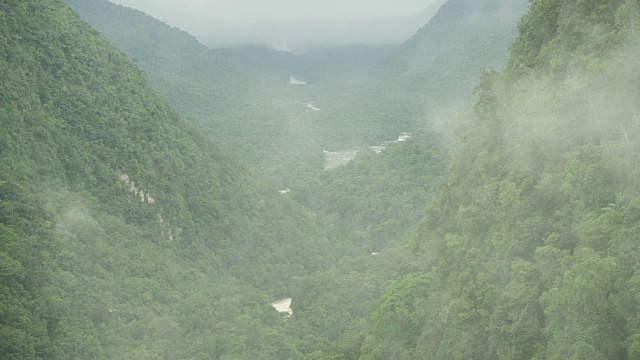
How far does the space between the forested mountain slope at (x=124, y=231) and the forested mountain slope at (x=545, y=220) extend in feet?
51.1

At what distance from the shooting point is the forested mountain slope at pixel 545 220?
84.3 ft

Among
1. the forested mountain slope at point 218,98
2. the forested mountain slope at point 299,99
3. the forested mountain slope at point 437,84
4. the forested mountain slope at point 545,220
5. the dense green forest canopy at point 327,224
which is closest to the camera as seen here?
the forested mountain slope at point 545,220

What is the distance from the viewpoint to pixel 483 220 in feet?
120

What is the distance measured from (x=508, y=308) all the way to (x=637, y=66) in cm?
997

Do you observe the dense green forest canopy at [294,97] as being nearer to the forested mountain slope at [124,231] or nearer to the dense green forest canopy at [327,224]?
the dense green forest canopy at [327,224]

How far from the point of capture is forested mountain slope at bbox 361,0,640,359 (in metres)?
25.7

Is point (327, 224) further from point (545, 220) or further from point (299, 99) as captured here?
point (299, 99)

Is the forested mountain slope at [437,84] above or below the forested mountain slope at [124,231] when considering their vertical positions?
above

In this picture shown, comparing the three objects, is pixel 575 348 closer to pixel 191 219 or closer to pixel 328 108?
pixel 191 219

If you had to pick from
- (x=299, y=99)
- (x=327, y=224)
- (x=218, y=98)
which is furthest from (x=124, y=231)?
(x=299, y=99)

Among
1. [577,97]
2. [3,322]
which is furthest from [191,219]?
[577,97]

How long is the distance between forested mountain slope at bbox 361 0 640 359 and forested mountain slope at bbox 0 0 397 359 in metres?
15.6

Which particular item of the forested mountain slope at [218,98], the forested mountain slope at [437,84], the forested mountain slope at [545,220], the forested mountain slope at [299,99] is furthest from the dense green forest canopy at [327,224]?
the forested mountain slope at [437,84]

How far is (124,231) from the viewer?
60.1 metres
